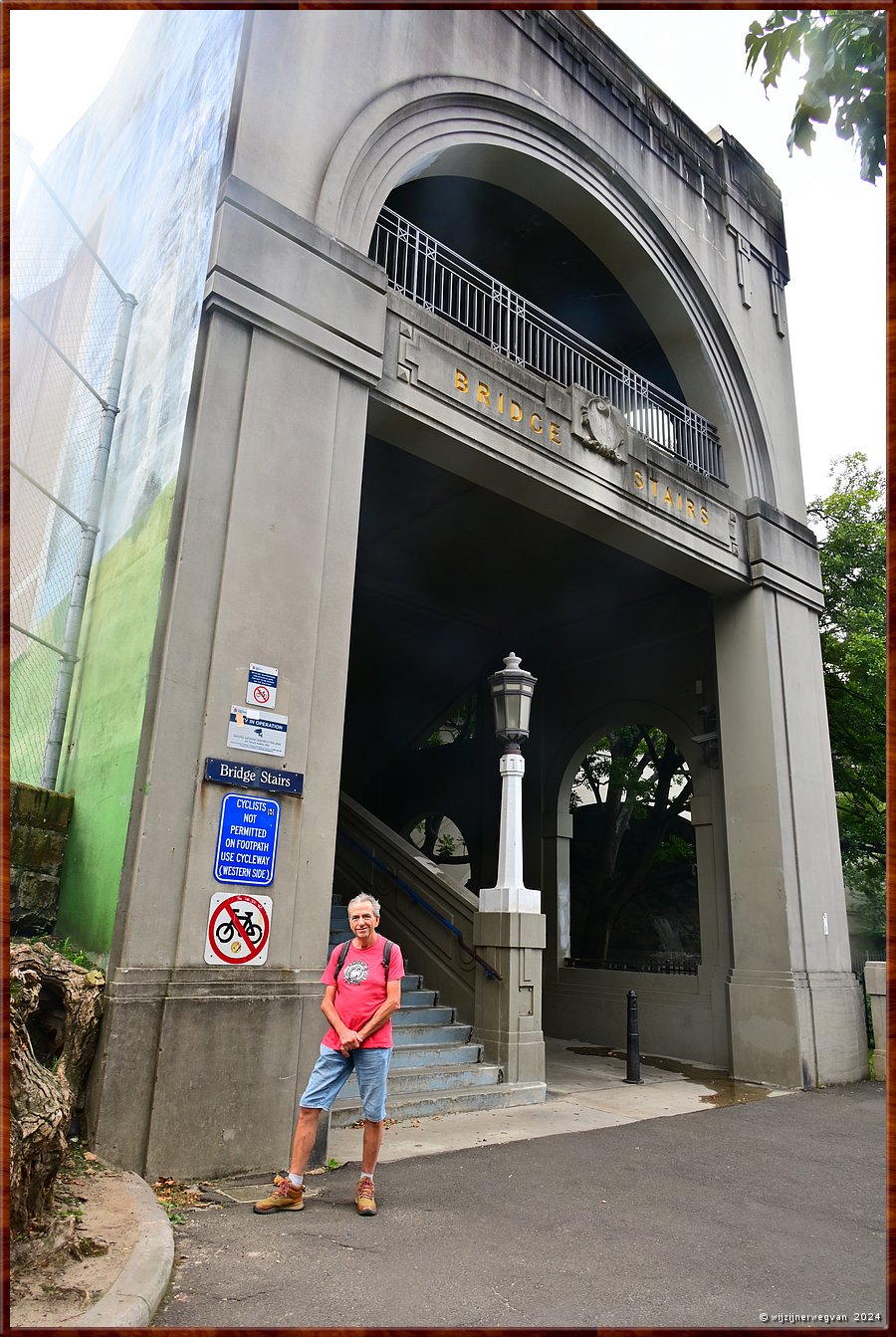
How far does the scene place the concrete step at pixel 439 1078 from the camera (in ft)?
26.0

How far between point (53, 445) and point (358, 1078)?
883 centimetres

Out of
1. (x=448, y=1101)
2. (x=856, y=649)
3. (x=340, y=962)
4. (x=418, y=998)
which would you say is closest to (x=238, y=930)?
(x=340, y=962)

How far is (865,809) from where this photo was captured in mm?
17812

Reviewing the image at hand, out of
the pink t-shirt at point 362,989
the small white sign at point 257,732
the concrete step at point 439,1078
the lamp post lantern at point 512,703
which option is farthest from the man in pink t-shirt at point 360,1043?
the lamp post lantern at point 512,703

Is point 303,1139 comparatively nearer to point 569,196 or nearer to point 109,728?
point 109,728

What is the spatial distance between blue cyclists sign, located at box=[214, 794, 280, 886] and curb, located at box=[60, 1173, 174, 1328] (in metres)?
2.05

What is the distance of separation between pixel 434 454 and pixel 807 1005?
7.98 m

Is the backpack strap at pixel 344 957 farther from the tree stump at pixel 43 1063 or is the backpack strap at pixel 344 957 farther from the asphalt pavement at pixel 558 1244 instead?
the tree stump at pixel 43 1063

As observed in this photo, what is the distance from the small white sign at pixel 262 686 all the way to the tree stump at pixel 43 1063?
6.80ft

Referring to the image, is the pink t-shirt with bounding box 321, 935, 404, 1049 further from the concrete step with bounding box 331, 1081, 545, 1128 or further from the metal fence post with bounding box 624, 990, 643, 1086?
the metal fence post with bounding box 624, 990, 643, 1086

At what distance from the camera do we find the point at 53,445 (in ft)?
35.5

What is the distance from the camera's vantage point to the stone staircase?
7.71 m

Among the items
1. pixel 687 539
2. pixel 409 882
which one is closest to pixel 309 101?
pixel 687 539

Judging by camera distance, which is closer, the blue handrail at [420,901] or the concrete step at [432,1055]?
the concrete step at [432,1055]
